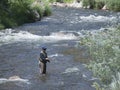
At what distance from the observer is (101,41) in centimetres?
1021

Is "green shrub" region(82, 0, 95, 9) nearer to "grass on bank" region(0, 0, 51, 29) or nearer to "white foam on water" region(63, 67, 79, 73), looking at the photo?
"grass on bank" region(0, 0, 51, 29)

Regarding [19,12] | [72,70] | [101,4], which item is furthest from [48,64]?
[101,4]

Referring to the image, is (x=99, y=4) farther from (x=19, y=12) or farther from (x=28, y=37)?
(x=28, y=37)

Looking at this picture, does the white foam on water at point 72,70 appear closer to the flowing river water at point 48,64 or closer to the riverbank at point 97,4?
the flowing river water at point 48,64

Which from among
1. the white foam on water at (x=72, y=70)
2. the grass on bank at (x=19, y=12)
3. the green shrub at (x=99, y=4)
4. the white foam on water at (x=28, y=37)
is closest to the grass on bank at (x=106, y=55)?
the white foam on water at (x=72, y=70)

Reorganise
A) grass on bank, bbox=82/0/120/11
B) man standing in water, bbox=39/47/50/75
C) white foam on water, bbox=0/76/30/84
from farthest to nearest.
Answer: grass on bank, bbox=82/0/120/11
man standing in water, bbox=39/47/50/75
white foam on water, bbox=0/76/30/84

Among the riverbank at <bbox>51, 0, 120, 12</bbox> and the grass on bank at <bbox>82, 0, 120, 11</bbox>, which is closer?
the grass on bank at <bbox>82, 0, 120, 11</bbox>

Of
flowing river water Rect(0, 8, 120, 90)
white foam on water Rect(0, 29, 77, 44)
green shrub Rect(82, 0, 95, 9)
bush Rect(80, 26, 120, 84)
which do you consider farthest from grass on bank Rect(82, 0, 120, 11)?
bush Rect(80, 26, 120, 84)

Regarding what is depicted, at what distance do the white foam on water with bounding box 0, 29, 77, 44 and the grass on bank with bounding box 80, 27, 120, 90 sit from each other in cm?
1713

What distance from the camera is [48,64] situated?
20266 mm

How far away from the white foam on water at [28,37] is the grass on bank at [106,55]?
17.1 metres

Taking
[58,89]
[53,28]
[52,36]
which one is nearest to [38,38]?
[52,36]

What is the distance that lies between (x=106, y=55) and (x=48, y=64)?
33.7 ft

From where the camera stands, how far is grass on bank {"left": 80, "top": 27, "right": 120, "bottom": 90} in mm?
9208
